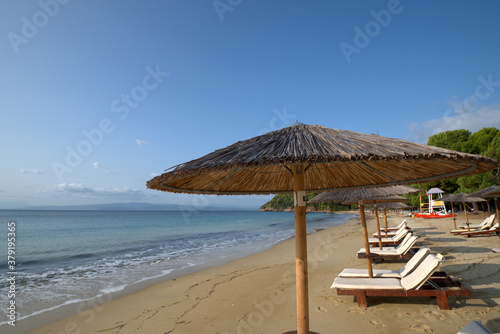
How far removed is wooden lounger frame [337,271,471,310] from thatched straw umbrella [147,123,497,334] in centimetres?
189

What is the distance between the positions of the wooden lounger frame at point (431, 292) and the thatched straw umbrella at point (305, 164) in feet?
6.21

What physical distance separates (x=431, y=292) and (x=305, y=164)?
351 centimetres

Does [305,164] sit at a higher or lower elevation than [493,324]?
higher

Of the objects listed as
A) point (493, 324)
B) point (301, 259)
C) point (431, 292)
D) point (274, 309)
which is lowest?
point (274, 309)

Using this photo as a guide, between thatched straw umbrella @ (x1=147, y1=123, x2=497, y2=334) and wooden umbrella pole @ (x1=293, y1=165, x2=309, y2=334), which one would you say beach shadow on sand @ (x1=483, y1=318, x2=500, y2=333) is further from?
wooden umbrella pole @ (x1=293, y1=165, x2=309, y2=334)

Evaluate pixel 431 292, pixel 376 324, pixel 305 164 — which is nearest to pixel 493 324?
pixel 431 292

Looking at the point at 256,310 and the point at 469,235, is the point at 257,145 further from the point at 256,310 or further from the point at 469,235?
the point at 469,235

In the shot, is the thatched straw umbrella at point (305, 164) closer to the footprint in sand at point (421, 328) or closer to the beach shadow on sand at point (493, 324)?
the footprint in sand at point (421, 328)

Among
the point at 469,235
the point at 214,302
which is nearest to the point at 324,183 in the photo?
the point at 214,302

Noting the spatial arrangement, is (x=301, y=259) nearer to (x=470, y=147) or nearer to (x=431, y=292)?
(x=431, y=292)

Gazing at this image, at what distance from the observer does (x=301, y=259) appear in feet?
8.43

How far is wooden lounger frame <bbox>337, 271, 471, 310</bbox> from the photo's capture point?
164 inches

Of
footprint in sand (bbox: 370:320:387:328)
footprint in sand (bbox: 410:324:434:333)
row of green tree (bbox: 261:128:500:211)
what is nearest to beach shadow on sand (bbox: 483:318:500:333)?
footprint in sand (bbox: 410:324:434:333)

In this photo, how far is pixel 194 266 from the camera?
33.0 ft
